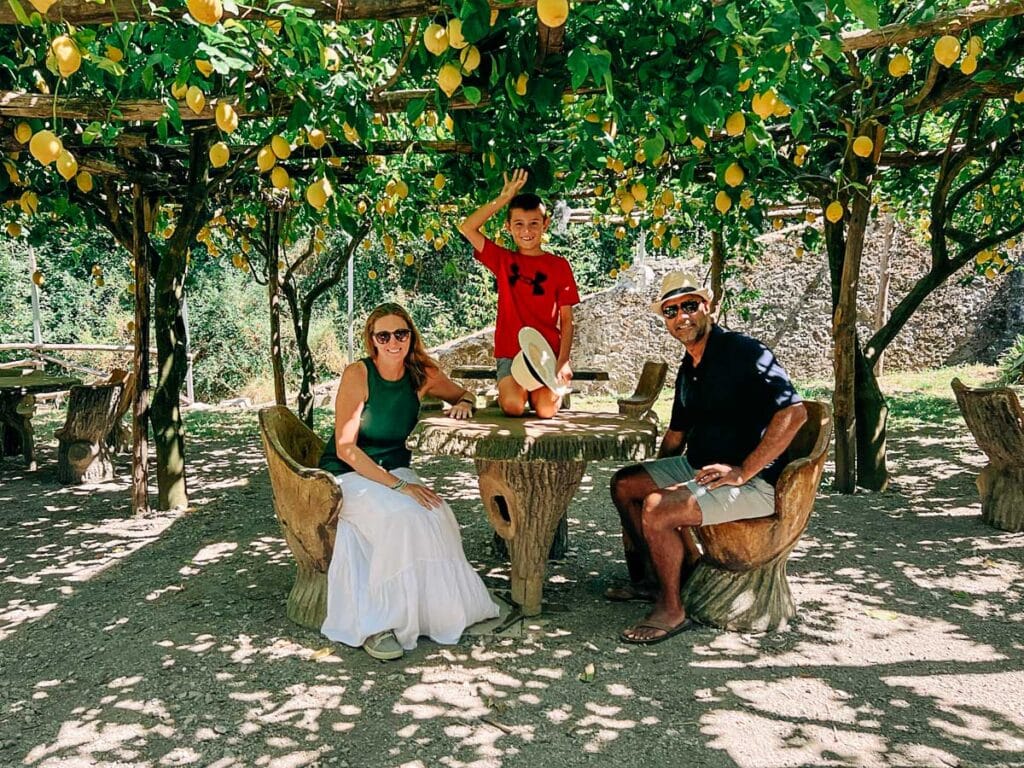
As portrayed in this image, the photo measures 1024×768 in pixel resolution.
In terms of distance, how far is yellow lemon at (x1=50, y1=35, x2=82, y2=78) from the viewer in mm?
2301

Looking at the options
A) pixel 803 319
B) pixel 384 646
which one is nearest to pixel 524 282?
pixel 384 646

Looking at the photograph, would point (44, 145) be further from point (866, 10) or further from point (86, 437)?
point (86, 437)

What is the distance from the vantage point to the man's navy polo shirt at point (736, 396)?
3.07m

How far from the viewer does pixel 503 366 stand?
3.51m

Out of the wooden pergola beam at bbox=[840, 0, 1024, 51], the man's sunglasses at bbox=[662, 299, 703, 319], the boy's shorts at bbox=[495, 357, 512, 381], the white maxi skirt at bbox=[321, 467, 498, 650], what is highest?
the wooden pergola beam at bbox=[840, 0, 1024, 51]

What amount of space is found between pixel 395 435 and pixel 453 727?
1.23 m

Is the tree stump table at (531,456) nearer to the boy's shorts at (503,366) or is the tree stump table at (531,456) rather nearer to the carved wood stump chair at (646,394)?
the boy's shorts at (503,366)

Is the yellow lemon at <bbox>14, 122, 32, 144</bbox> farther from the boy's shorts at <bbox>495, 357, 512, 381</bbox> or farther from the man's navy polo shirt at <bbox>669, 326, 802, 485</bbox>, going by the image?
the man's navy polo shirt at <bbox>669, 326, 802, 485</bbox>

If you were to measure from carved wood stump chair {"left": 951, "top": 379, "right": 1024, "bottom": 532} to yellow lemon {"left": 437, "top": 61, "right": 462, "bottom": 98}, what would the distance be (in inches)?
132

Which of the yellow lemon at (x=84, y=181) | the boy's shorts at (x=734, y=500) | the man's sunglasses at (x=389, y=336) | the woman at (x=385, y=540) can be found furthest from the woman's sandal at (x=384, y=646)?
the yellow lemon at (x=84, y=181)

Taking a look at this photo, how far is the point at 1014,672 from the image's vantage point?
2803 mm

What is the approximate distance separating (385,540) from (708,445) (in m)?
1.28

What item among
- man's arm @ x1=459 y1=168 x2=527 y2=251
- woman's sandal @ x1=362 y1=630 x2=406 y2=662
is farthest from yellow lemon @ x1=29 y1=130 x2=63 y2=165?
woman's sandal @ x1=362 y1=630 x2=406 y2=662

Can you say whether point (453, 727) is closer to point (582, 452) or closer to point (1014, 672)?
point (582, 452)
